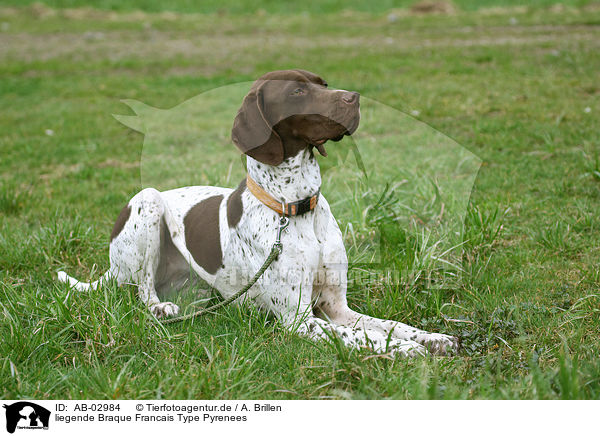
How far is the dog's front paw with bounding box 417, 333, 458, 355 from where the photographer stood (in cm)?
Answer: 296

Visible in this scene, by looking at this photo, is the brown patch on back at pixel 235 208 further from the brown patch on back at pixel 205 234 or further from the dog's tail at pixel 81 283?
the dog's tail at pixel 81 283

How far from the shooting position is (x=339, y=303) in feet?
10.9

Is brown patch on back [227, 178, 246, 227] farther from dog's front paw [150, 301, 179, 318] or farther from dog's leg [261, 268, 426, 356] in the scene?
dog's front paw [150, 301, 179, 318]

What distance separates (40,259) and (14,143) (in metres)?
3.67

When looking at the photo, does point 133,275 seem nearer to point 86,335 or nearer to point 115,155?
point 86,335

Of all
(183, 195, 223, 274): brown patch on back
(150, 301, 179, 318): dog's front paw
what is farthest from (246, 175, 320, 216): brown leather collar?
(150, 301, 179, 318): dog's front paw

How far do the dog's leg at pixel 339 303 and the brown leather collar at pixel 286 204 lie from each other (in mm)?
228

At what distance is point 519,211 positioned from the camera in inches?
184

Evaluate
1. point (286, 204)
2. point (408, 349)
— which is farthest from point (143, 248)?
point (408, 349)

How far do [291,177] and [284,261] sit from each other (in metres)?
0.42

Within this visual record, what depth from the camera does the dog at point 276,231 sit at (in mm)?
2920
